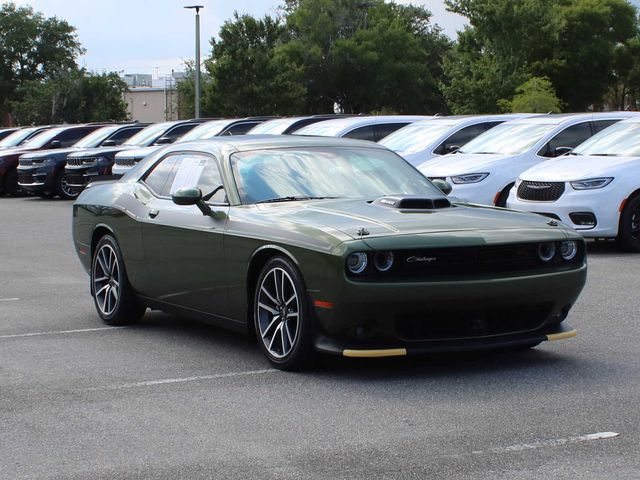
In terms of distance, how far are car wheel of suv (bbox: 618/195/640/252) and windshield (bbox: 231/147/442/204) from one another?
6.11 m

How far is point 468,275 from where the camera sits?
6.89m

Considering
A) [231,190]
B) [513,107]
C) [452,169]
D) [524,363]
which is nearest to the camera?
[524,363]

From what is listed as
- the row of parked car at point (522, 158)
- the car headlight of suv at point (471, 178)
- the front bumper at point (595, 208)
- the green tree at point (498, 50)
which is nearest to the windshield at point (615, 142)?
the row of parked car at point (522, 158)

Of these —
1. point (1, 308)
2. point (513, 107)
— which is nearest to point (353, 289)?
point (1, 308)

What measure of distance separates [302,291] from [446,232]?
88cm

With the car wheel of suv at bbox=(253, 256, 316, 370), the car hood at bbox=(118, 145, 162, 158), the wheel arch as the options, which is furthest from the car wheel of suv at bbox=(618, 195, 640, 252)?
the car hood at bbox=(118, 145, 162, 158)

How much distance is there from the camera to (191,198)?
7969 millimetres

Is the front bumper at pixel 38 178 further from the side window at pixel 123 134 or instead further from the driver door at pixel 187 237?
the driver door at pixel 187 237

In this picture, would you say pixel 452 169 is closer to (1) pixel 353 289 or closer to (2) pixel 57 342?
(2) pixel 57 342

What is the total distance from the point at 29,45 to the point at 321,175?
92.4 metres

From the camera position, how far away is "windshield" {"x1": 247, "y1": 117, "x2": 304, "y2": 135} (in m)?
25.3

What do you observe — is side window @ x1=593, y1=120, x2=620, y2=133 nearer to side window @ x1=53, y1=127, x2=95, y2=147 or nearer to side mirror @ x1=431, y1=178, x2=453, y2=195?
side mirror @ x1=431, y1=178, x2=453, y2=195

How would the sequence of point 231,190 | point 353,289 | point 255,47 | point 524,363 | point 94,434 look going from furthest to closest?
1. point 255,47
2. point 231,190
3. point 524,363
4. point 353,289
5. point 94,434

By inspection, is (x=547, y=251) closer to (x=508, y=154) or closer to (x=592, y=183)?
(x=592, y=183)
